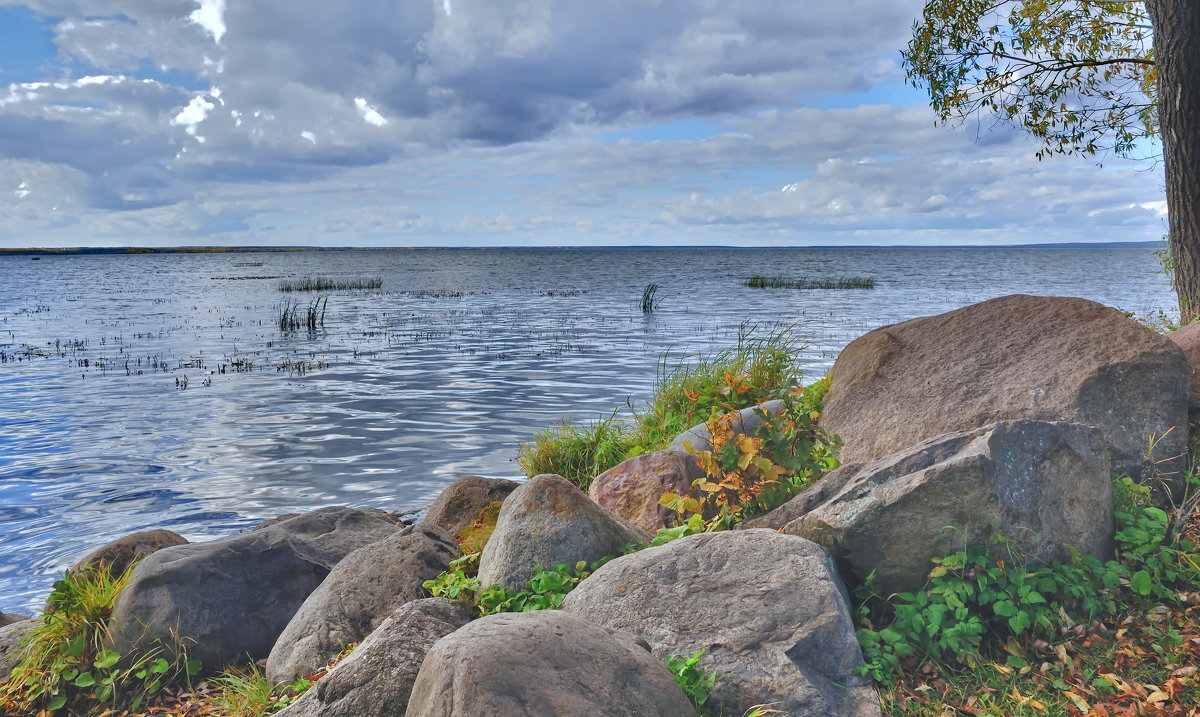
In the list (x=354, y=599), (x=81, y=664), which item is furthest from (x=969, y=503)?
(x=81, y=664)

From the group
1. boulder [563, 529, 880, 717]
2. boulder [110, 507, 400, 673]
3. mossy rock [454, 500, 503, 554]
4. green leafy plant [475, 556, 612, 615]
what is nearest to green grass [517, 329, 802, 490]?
mossy rock [454, 500, 503, 554]

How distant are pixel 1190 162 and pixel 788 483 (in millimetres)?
7763

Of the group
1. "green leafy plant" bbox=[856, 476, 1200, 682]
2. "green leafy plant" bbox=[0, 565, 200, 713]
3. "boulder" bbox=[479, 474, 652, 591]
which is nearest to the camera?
"green leafy plant" bbox=[856, 476, 1200, 682]

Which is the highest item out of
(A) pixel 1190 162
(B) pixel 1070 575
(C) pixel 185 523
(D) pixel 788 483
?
(A) pixel 1190 162

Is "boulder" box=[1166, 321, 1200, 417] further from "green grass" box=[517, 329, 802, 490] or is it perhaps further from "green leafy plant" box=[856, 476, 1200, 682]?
"green grass" box=[517, 329, 802, 490]

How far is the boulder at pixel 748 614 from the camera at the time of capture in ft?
14.6

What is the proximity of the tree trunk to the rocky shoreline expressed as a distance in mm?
3275

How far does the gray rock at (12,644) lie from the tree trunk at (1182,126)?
12635 millimetres

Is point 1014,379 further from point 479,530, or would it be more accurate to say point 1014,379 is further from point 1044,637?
point 479,530

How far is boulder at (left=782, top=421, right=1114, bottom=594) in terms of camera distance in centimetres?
516

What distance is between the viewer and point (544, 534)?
5.77 metres

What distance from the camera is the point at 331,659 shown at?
5.60 metres

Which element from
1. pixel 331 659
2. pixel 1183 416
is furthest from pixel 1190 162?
pixel 331 659

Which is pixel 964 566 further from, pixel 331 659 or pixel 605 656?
pixel 331 659
